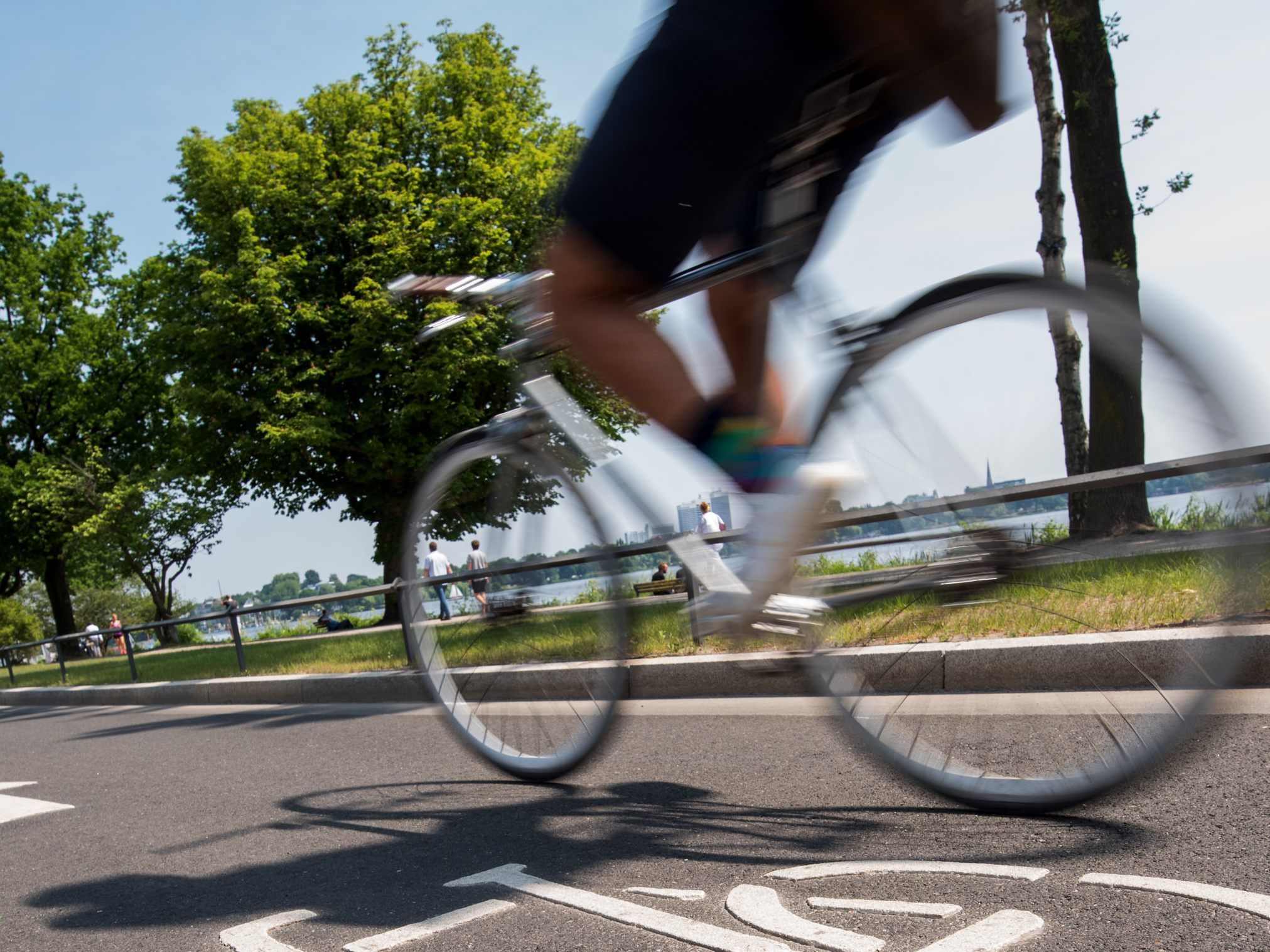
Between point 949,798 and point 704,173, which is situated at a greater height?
point 704,173

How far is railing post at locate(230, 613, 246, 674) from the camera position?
1109cm

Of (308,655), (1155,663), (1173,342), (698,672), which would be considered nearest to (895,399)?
(1173,342)

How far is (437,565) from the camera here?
154 inches

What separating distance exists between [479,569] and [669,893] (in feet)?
5.96

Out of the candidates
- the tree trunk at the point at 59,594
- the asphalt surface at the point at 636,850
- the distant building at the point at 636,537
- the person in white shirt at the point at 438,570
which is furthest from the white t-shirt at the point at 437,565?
the tree trunk at the point at 59,594

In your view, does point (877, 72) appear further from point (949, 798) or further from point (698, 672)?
point (698, 672)

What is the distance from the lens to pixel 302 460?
2445 cm

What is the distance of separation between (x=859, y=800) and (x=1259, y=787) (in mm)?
955

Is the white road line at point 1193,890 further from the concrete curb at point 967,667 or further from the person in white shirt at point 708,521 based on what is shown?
the person in white shirt at point 708,521

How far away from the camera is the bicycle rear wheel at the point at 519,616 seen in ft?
10.9

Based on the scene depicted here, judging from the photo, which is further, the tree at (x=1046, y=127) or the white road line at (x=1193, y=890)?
the tree at (x=1046, y=127)

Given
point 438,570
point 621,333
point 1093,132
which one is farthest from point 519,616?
point 1093,132

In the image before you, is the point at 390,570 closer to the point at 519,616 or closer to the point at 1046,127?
the point at 519,616

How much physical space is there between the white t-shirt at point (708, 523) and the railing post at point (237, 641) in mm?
9269
